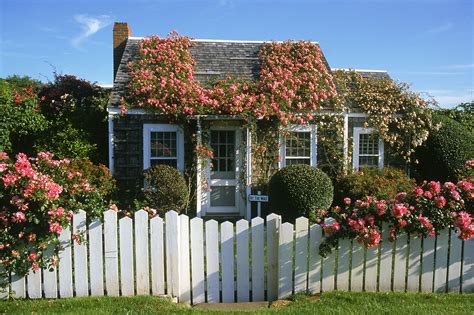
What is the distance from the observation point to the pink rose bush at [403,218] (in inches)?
196

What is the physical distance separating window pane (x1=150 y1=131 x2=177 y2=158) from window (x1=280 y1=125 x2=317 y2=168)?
2987 mm

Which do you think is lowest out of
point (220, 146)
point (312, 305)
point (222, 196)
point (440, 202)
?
point (312, 305)

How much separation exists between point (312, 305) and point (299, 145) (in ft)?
25.6

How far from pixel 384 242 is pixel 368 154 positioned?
26.4ft

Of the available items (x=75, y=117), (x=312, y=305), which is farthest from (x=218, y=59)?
(x=312, y=305)

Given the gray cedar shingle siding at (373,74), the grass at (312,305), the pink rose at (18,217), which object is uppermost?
the gray cedar shingle siding at (373,74)

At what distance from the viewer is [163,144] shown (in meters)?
11.7

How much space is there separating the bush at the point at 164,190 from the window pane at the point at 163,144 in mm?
768

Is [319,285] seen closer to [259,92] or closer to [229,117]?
[229,117]

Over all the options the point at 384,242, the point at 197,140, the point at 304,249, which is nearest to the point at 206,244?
the point at 304,249

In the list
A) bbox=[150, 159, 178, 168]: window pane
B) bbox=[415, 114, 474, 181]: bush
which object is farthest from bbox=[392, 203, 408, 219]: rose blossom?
bbox=[415, 114, 474, 181]: bush

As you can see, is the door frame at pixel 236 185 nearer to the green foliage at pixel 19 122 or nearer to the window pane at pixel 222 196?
the window pane at pixel 222 196

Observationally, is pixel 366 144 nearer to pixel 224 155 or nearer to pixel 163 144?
pixel 224 155

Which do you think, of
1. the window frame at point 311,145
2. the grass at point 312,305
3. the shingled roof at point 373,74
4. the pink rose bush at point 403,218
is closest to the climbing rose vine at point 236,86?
the window frame at point 311,145
